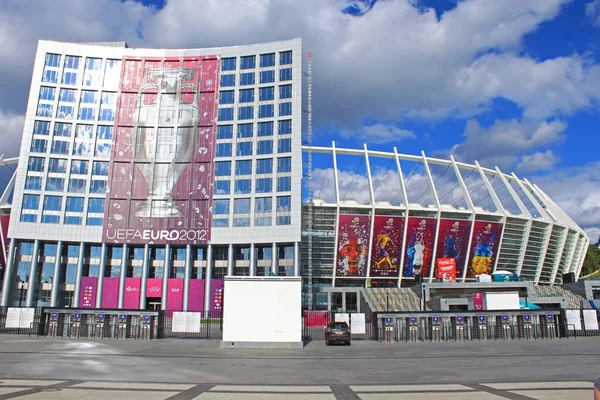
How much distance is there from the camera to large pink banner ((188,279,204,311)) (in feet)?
256

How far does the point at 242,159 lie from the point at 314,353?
187 ft

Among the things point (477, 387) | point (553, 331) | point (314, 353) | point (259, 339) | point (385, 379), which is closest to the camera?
point (477, 387)

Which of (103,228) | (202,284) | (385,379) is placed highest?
(103,228)

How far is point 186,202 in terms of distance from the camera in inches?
3118

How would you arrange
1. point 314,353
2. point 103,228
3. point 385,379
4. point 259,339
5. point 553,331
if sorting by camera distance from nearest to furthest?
1. point 385,379
2. point 314,353
3. point 259,339
4. point 553,331
5. point 103,228

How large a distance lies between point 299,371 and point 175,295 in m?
63.7

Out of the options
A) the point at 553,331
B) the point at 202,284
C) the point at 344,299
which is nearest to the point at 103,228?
the point at 202,284

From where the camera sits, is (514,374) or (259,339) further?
(259,339)

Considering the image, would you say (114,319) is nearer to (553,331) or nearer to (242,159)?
(553,331)

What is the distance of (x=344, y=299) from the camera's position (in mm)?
82125

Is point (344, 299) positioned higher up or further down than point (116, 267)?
further down

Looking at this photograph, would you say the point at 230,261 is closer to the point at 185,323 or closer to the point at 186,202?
the point at 186,202

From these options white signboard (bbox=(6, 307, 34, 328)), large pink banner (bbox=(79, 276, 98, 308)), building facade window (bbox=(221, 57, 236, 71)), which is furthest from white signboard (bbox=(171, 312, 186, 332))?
building facade window (bbox=(221, 57, 236, 71))

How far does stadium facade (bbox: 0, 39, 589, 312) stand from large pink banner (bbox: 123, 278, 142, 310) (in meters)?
0.22
